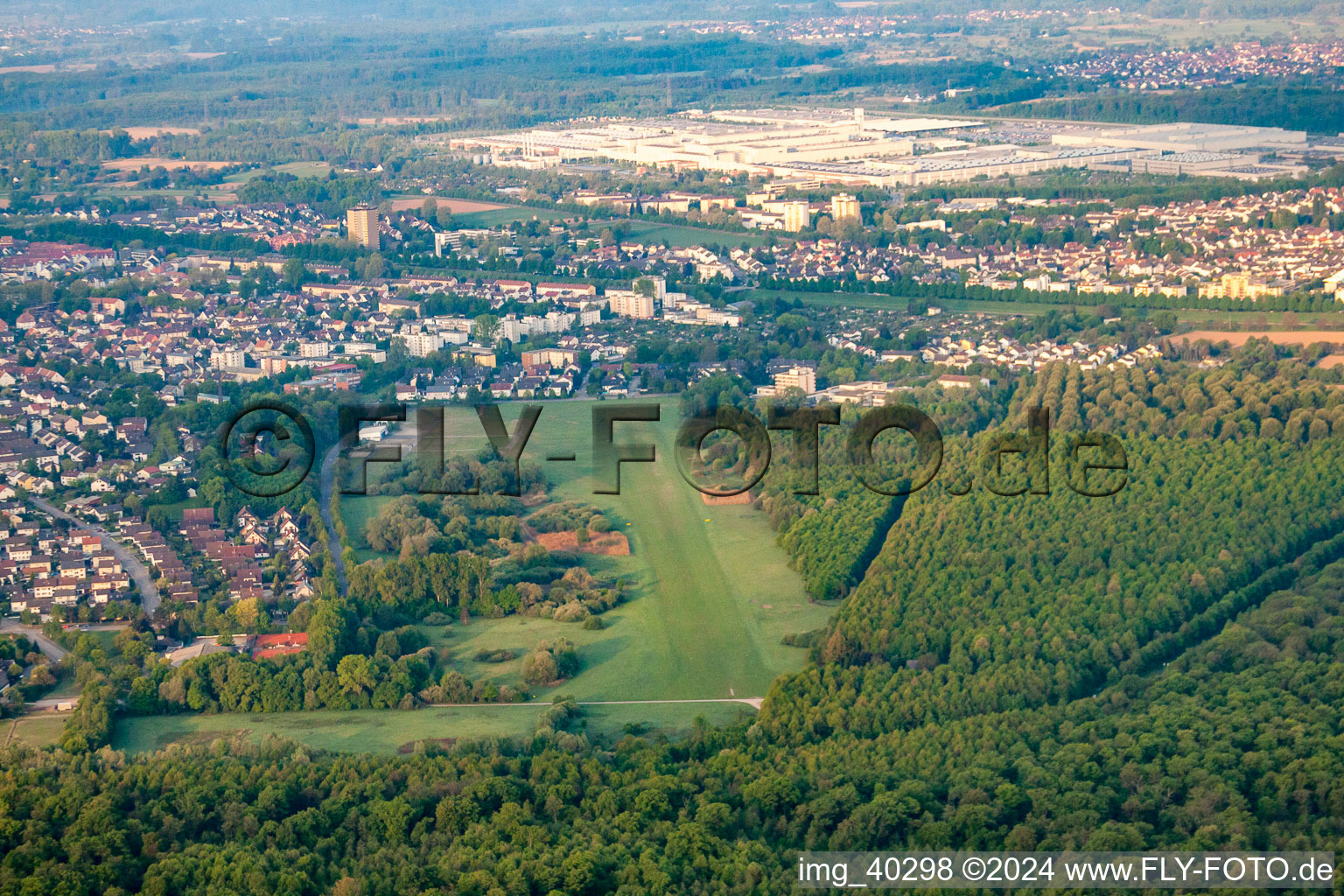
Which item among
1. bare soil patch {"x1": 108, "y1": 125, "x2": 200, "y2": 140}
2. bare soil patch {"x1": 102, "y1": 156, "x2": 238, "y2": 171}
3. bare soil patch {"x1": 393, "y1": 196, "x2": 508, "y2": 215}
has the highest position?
bare soil patch {"x1": 108, "y1": 125, "x2": 200, "y2": 140}

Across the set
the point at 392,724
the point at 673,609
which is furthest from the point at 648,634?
the point at 392,724

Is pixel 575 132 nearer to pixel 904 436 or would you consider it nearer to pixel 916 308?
pixel 916 308

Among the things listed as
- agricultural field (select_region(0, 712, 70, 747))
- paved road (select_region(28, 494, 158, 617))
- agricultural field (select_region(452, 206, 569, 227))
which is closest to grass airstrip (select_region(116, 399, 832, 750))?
agricultural field (select_region(0, 712, 70, 747))

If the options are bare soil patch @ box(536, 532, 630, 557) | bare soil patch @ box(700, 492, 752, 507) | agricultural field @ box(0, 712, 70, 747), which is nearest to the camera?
agricultural field @ box(0, 712, 70, 747)

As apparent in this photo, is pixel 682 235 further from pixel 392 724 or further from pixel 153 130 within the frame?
pixel 153 130

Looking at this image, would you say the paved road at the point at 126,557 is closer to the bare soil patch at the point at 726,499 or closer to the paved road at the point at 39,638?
the paved road at the point at 39,638

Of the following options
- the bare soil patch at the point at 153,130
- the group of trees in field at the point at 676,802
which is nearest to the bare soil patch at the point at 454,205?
the bare soil patch at the point at 153,130

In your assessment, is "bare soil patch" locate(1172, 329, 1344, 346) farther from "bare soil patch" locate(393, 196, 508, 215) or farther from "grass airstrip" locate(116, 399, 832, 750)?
"bare soil patch" locate(393, 196, 508, 215)

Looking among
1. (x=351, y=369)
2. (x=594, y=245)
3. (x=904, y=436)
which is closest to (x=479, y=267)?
(x=594, y=245)
